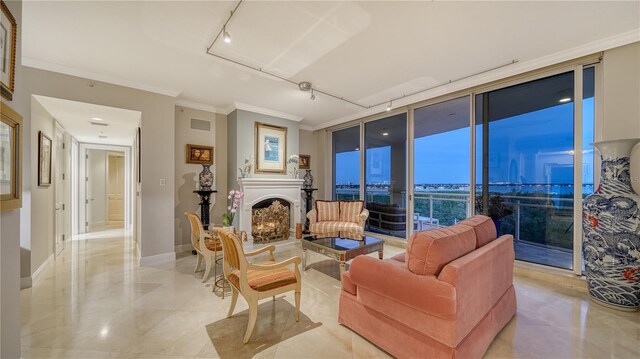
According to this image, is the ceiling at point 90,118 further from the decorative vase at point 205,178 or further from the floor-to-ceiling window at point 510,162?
the floor-to-ceiling window at point 510,162

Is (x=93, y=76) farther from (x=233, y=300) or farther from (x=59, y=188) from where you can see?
(x=233, y=300)

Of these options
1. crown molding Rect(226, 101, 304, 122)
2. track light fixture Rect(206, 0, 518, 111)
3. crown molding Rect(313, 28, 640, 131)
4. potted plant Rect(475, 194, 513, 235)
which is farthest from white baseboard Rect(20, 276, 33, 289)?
potted plant Rect(475, 194, 513, 235)

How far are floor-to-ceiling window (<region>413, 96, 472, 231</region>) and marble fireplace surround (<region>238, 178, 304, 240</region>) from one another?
2.47 metres

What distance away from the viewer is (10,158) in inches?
58.1

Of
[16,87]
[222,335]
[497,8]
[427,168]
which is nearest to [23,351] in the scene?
[222,335]

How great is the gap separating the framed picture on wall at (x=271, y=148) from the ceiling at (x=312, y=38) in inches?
50.9

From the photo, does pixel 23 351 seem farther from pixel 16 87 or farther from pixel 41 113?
pixel 41 113

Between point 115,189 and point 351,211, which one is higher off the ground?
point 115,189

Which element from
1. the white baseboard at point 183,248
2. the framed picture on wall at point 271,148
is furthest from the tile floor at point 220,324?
the framed picture on wall at point 271,148

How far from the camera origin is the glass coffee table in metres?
2.89

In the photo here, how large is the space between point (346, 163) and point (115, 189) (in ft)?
24.5

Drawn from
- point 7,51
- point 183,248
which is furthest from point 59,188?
point 7,51

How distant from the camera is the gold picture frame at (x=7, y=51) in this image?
1371 mm

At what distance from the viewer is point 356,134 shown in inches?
230
